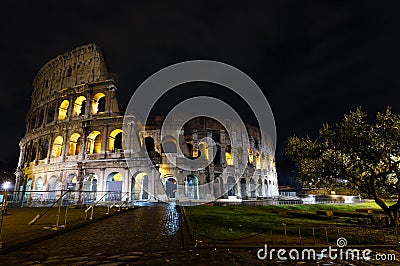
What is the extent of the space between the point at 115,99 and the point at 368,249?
2667cm

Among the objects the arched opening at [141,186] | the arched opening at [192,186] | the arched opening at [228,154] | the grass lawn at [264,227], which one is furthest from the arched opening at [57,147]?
the grass lawn at [264,227]

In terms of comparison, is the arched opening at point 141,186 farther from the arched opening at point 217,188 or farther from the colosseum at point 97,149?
the arched opening at point 217,188

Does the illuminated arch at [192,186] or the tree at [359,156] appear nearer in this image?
the tree at [359,156]

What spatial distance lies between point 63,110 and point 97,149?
6868 mm

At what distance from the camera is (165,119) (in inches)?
1132

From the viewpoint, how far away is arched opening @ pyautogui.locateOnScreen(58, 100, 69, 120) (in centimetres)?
2903

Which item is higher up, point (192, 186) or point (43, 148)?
point (43, 148)

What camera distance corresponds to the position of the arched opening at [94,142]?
88.8 ft

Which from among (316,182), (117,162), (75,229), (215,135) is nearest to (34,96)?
(117,162)

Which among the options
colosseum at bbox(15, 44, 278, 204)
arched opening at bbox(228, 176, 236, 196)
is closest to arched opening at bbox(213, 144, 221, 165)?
colosseum at bbox(15, 44, 278, 204)

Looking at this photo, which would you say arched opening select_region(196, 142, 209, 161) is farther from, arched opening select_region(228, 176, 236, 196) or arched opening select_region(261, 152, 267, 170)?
arched opening select_region(261, 152, 267, 170)

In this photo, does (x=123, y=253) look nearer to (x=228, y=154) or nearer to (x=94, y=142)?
(x=94, y=142)

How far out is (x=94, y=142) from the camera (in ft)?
92.2

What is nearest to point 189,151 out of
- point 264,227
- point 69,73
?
point 69,73
